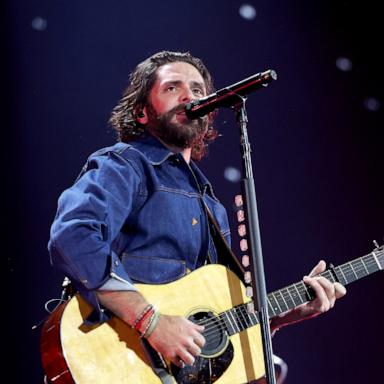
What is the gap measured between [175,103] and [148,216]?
0.59 m

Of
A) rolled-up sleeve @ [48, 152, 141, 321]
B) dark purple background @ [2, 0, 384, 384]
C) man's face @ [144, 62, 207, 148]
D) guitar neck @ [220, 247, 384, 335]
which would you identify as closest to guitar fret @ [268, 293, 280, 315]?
guitar neck @ [220, 247, 384, 335]

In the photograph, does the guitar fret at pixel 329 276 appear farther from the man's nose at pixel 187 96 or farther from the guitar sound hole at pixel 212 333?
the man's nose at pixel 187 96

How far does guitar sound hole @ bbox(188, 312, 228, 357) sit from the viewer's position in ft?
6.97

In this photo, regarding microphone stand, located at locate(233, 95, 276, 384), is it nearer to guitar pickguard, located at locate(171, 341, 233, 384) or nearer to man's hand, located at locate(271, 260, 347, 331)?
guitar pickguard, located at locate(171, 341, 233, 384)

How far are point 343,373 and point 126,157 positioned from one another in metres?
1.97

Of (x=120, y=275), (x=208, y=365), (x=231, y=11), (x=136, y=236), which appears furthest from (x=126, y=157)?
(x=231, y=11)

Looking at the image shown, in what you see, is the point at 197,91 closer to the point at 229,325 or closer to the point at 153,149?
the point at 153,149

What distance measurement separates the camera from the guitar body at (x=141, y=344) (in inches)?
73.6

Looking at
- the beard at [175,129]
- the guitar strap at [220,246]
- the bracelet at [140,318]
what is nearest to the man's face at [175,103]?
the beard at [175,129]

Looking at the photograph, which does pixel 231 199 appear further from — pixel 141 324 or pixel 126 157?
pixel 141 324

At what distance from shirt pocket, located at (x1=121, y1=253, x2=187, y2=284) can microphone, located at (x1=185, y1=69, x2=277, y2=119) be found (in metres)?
0.55

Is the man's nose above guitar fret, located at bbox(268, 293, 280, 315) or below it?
above

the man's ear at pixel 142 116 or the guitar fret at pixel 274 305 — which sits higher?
the man's ear at pixel 142 116

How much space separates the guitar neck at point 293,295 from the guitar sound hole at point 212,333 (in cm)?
3
